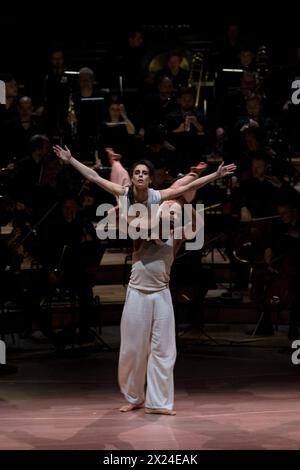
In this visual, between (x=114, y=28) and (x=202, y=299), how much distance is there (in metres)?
4.03

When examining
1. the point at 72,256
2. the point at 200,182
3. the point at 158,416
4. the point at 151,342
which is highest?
the point at 200,182

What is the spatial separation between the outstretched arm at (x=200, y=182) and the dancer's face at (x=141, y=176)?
154mm

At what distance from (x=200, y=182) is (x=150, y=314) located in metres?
0.82

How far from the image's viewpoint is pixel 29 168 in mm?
7852

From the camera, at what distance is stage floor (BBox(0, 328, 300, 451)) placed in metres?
5.30

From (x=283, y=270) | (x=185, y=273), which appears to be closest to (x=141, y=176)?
(x=185, y=273)

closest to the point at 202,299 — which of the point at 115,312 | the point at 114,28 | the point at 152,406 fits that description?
the point at 115,312

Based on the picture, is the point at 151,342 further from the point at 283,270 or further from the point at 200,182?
the point at 283,270

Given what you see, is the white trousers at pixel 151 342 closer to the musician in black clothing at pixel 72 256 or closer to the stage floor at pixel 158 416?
the stage floor at pixel 158 416

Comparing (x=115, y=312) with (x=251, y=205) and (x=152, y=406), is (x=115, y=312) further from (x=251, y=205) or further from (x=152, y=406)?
(x=152, y=406)

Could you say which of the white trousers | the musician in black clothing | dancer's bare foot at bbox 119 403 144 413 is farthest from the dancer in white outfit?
the musician in black clothing

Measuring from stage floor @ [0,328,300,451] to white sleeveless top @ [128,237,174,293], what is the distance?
0.75 meters

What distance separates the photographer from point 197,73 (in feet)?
32.6

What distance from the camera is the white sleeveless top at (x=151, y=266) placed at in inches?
227
